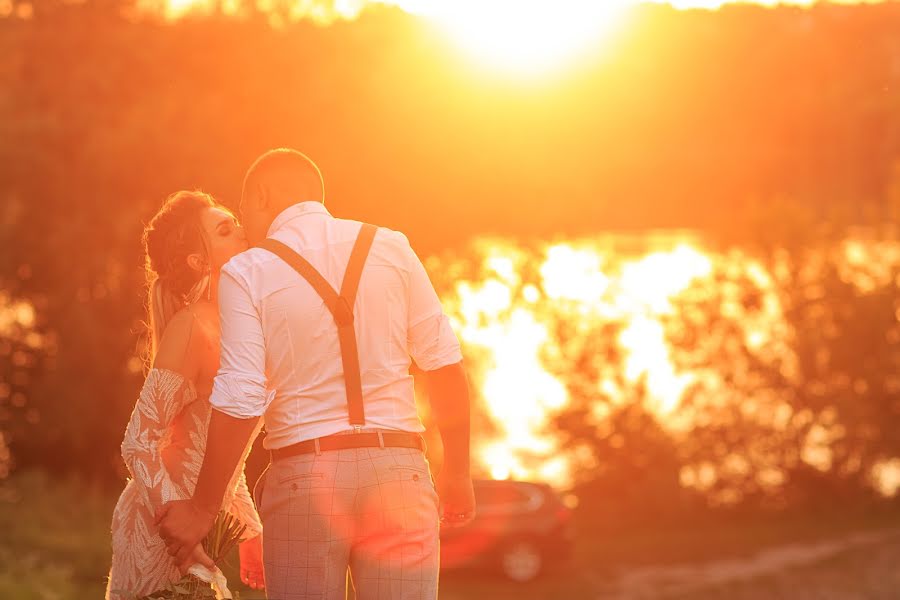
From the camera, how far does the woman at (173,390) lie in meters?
3.81

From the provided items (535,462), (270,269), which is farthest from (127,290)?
(270,269)

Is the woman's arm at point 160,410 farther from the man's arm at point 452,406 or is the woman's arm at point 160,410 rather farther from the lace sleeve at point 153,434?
the man's arm at point 452,406

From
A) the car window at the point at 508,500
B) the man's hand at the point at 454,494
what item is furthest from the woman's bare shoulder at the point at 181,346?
the car window at the point at 508,500

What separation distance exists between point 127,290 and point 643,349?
8.25 metres

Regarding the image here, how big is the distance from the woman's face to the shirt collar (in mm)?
260

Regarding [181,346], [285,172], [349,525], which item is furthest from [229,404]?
[285,172]

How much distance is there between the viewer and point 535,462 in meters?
21.8

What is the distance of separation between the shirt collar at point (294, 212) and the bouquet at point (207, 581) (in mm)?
883

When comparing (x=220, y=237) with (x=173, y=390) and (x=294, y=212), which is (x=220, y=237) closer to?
(x=294, y=212)

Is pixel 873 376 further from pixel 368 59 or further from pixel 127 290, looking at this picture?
pixel 127 290

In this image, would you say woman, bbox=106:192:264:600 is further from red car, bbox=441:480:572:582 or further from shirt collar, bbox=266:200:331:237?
red car, bbox=441:480:572:582

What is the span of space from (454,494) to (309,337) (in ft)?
2.22

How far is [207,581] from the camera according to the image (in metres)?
3.82

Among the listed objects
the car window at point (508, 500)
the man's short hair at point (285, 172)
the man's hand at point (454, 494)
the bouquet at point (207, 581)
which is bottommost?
the bouquet at point (207, 581)
